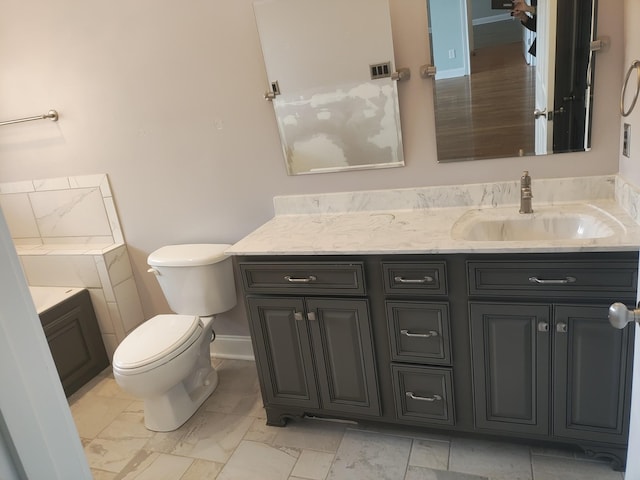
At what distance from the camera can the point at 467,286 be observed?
1.66 metres

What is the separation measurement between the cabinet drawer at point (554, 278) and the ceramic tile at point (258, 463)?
1.06m

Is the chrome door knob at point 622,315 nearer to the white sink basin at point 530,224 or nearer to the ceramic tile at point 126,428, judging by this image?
the white sink basin at point 530,224

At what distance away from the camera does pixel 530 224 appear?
74.2 inches

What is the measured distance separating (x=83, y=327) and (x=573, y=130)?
2.73 m

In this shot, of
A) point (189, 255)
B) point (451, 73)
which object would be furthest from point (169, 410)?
point (451, 73)

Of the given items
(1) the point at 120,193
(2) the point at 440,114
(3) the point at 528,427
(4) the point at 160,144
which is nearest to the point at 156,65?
(4) the point at 160,144

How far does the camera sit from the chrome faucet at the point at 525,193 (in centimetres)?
186

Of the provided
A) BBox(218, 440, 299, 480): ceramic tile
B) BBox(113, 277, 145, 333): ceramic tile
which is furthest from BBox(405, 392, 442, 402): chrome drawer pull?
BBox(113, 277, 145, 333): ceramic tile

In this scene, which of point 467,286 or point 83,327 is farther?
point 83,327

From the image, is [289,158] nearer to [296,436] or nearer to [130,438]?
[296,436]

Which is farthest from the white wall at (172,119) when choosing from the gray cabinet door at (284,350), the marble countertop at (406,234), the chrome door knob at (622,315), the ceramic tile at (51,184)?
the chrome door knob at (622,315)

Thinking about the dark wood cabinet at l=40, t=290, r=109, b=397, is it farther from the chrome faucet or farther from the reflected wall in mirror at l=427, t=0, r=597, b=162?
the chrome faucet

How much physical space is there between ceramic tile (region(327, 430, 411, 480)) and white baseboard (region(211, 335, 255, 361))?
892mm

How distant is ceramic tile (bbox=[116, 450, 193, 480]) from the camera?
198cm
